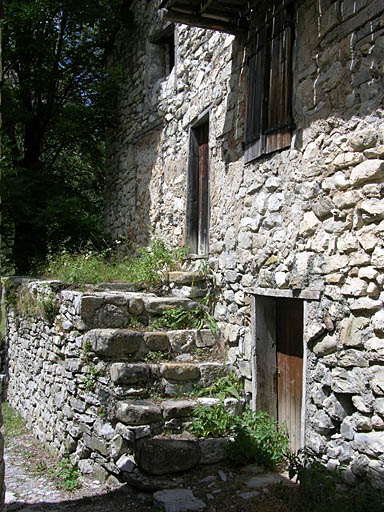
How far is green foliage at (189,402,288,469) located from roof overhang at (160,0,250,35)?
4.24 meters

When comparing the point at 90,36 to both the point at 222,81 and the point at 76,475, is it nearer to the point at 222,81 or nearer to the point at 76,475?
the point at 222,81

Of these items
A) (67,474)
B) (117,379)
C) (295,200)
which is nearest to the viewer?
(295,200)

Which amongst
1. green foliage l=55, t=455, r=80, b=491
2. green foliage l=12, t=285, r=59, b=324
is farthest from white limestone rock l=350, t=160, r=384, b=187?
green foliage l=12, t=285, r=59, b=324

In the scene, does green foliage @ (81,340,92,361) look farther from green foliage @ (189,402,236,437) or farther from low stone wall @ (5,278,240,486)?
green foliage @ (189,402,236,437)

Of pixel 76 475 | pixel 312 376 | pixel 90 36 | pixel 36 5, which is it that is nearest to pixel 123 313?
pixel 76 475

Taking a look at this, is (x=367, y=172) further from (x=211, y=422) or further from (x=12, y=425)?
(x=12, y=425)

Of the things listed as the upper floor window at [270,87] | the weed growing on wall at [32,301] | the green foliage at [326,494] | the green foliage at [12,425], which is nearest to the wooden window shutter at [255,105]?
the upper floor window at [270,87]

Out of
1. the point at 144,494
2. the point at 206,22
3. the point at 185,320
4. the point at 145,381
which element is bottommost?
the point at 144,494

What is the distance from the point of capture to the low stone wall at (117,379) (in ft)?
15.1

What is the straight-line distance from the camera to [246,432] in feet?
15.2

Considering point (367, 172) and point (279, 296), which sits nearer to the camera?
point (367, 172)

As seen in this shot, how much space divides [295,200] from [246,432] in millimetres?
2314

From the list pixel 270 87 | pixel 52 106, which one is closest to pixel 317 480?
pixel 270 87

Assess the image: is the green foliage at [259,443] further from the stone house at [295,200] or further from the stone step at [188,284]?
the stone step at [188,284]
